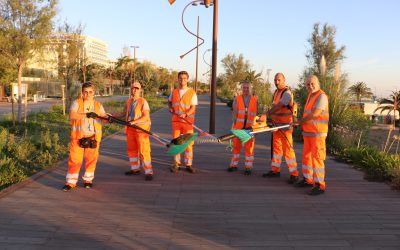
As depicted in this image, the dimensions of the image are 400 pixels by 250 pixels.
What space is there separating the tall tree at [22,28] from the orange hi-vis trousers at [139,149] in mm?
7897

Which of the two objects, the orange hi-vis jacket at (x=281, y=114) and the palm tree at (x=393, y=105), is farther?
the palm tree at (x=393, y=105)

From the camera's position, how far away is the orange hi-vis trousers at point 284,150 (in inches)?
257

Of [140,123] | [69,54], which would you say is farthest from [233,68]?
[140,123]

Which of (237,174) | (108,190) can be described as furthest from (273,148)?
(108,190)

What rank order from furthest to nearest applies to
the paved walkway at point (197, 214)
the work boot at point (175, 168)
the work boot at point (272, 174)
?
1. the work boot at point (175, 168)
2. the work boot at point (272, 174)
3. the paved walkway at point (197, 214)

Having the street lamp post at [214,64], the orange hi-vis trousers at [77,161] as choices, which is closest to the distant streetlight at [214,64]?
the street lamp post at [214,64]

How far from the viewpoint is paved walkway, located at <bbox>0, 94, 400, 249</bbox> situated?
3932 mm

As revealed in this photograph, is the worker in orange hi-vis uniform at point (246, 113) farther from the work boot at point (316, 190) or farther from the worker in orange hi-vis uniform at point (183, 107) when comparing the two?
the work boot at point (316, 190)

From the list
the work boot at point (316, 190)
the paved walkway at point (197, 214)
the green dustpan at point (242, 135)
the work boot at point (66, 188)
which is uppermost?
the green dustpan at point (242, 135)

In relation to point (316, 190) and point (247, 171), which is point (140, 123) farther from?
point (316, 190)

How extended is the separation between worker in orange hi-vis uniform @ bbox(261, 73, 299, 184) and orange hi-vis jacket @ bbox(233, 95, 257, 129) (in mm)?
398

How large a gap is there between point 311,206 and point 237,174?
6.94ft

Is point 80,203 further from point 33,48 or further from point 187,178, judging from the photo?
point 33,48

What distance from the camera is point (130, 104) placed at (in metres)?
6.62
